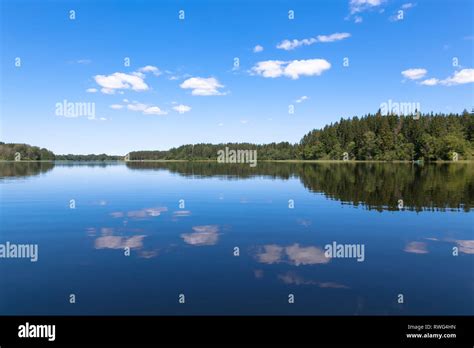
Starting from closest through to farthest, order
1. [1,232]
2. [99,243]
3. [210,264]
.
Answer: [210,264]
[99,243]
[1,232]

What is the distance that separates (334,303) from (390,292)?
122 inches

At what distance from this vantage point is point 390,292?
607 inches
